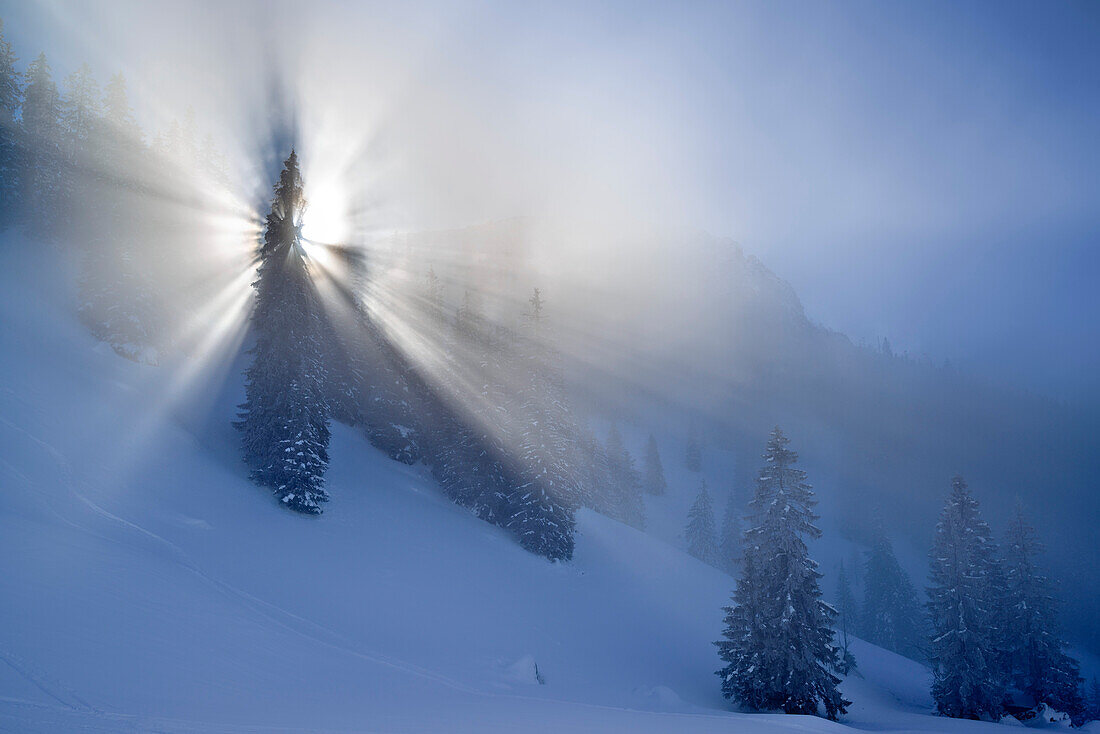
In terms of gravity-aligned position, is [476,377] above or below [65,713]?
above

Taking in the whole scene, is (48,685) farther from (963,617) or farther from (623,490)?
(623,490)

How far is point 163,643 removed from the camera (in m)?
10.7

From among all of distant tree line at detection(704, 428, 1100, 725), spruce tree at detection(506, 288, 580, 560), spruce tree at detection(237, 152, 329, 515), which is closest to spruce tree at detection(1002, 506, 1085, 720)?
distant tree line at detection(704, 428, 1100, 725)

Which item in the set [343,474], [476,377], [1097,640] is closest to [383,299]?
[476,377]

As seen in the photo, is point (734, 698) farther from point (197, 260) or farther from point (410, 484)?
point (197, 260)

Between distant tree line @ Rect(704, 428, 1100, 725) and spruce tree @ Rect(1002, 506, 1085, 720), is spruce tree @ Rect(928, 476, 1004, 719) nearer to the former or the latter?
distant tree line @ Rect(704, 428, 1100, 725)

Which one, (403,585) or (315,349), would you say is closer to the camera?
(403,585)

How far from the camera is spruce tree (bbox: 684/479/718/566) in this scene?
69.7m

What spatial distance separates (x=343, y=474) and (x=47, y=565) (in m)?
21.1

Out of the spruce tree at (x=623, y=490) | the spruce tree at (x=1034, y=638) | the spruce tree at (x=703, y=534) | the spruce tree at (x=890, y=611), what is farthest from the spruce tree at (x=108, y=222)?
the spruce tree at (x=890, y=611)

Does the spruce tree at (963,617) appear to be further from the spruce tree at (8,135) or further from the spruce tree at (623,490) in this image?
the spruce tree at (8,135)

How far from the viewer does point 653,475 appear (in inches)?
3829

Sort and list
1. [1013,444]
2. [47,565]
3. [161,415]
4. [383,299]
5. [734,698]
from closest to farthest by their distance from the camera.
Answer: [47,565]
[734,698]
[161,415]
[383,299]
[1013,444]

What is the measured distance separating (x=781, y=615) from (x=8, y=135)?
2234 inches
